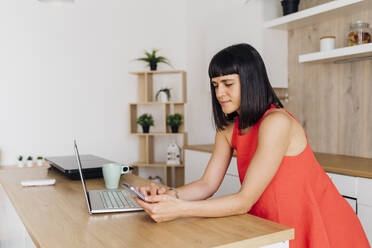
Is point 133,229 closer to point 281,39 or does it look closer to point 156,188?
point 156,188

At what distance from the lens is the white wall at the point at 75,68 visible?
3332mm

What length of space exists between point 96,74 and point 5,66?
86 centimetres

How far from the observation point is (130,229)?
3.09 feet

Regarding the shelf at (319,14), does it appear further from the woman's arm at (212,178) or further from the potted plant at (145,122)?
the potted plant at (145,122)

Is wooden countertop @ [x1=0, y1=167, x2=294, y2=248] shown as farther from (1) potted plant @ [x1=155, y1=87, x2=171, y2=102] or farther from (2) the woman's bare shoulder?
(1) potted plant @ [x1=155, y1=87, x2=171, y2=102]

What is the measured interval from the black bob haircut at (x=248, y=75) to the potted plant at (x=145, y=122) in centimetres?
249

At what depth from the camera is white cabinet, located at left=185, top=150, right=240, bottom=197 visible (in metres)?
2.80

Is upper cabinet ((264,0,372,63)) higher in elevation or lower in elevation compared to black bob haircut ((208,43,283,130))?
higher

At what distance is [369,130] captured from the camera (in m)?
2.47

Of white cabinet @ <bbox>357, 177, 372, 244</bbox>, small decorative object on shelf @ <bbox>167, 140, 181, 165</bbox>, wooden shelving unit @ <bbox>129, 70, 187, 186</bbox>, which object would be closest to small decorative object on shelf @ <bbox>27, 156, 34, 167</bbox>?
wooden shelving unit @ <bbox>129, 70, 187, 186</bbox>

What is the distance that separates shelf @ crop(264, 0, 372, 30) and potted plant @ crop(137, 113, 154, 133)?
1.57 m

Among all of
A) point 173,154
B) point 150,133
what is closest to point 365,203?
point 173,154

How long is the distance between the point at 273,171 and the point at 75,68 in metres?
2.93

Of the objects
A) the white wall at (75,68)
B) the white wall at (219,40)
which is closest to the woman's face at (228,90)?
the white wall at (219,40)
